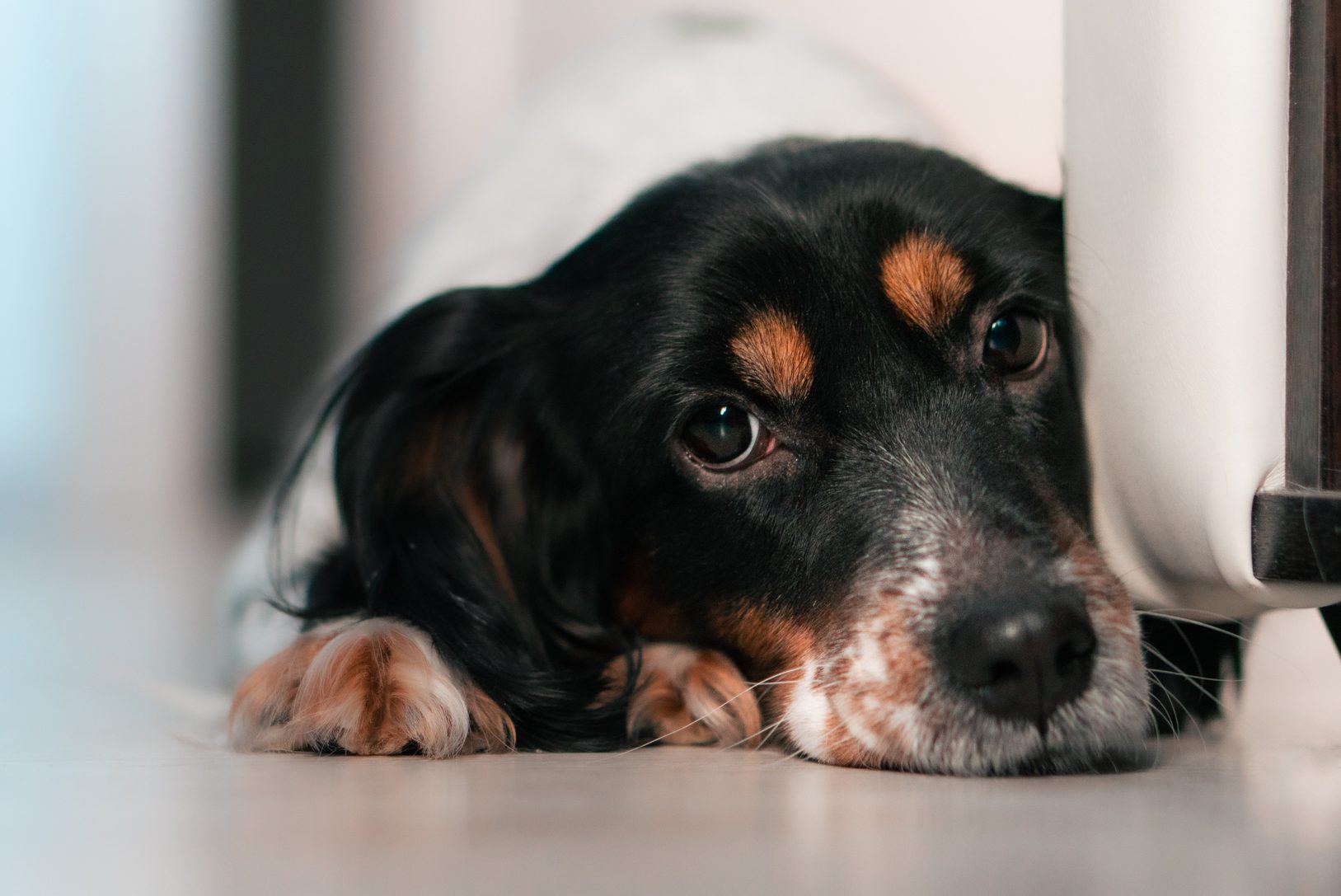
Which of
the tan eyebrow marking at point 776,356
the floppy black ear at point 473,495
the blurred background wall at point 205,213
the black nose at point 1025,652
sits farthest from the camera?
the blurred background wall at point 205,213

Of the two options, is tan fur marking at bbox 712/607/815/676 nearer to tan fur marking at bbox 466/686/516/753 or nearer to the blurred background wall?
tan fur marking at bbox 466/686/516/753

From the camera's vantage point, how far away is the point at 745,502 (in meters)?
1.69

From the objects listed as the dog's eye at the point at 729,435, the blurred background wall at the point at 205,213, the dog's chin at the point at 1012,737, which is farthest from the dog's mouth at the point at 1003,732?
the blurred background wall at the point at 205,213

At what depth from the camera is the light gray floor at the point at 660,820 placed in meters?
0.96

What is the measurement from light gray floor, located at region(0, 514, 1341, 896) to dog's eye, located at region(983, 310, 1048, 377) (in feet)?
1.80

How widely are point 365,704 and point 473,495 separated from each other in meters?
0.57

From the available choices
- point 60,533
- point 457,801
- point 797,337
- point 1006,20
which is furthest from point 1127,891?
point 60,533

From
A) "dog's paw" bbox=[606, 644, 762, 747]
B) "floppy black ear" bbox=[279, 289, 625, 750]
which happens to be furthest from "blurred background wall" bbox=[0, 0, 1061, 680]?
"dog's paw" bbox=[606, 644, 762, 747]

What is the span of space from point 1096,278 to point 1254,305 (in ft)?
1.11

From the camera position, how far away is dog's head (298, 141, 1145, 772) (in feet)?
4.66

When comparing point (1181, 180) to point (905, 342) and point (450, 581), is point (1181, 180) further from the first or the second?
point (450, 581)

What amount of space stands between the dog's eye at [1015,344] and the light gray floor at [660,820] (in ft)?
1.80

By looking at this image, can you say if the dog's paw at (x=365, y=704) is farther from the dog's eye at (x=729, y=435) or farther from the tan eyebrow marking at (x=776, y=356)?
the tan eyebrow marking at (x=776, y=356)

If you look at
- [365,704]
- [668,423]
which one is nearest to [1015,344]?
[668,423]
